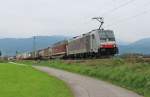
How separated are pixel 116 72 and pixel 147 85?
282 inches

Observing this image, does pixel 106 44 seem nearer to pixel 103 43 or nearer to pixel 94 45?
pixel 103 43

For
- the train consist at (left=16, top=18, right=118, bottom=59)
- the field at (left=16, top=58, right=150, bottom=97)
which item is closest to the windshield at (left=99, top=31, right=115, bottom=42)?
the train consist at (left=16, top=18, right=118, bottom=59)

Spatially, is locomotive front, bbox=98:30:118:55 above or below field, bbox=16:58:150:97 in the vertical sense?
above

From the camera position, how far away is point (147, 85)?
25.8 m

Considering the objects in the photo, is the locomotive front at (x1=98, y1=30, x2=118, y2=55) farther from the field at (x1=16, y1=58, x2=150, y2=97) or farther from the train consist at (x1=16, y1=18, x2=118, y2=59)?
the field at (x1=16, y1=58, x2=150, y2=97)

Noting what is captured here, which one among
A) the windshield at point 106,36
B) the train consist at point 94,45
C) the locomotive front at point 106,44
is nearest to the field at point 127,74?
the locomotive front at point 106,44

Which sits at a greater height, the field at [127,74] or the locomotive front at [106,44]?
the locomotive front at [106,44]

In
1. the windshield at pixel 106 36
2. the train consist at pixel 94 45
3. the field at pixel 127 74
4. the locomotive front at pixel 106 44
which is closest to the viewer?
the field at pixel 127 74

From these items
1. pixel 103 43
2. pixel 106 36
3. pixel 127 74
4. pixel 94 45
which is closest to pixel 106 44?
pixel 103 43

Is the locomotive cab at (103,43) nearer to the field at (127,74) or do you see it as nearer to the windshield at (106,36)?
the windshield at (106,36)

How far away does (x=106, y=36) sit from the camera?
2149 inches

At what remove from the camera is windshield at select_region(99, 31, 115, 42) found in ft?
177

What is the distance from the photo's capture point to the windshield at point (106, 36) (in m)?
53.9

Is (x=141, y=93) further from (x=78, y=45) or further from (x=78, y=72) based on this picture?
(x=78, y=45)
